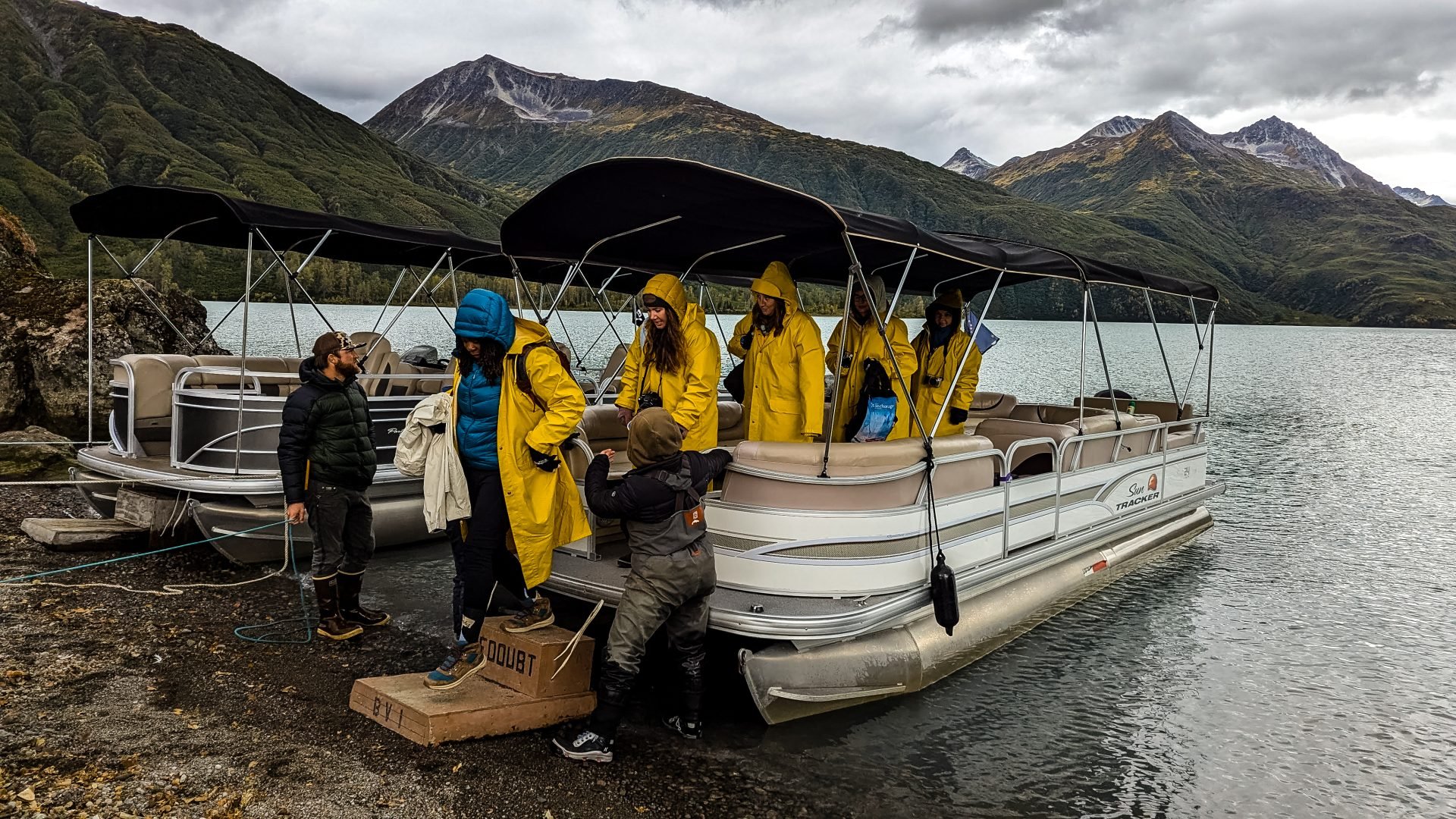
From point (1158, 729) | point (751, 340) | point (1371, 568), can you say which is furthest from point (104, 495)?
point (1371, 568)

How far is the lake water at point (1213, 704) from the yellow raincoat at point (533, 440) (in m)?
1.57

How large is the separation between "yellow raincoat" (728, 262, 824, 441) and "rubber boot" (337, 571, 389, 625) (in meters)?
3.11

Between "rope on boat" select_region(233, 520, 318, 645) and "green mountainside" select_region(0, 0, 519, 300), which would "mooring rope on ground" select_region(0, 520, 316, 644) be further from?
"green mountainside" select_region(0, 0, 519, 300)

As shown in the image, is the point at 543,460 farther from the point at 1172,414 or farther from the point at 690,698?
the point at 1172,414

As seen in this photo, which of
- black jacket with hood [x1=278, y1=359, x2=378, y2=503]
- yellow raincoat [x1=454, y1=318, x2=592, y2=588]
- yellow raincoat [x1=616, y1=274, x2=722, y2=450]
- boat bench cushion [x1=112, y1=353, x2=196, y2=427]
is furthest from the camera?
boat bench cushion [x1=112, y1=353, x2=196, y2=427]

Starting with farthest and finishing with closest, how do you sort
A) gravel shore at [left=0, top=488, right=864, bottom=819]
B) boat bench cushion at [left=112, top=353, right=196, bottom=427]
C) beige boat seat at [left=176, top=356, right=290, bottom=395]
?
beige boat seat at [left=176, top=356, right=290, bottom=395] < boat bench cushion at [left=112, top=353, right=196, bottom=427] < gravel shore at [left=0, top=488, right=864, bottom=819]

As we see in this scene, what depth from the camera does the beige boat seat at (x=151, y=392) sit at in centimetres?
841

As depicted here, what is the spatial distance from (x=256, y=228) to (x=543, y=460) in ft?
16.4

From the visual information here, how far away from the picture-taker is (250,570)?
823 centimetres

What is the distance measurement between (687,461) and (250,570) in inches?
216

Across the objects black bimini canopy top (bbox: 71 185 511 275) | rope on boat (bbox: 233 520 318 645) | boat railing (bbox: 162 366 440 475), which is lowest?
rope on boat (bbox: 233 520 318 645)

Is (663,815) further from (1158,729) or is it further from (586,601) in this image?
(1158,729)

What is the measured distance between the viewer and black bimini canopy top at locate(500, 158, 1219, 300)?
5.34m

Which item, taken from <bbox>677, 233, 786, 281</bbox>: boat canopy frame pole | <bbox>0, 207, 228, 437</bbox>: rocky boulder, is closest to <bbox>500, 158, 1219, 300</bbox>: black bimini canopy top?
<bbox>677, 233, 786, 281</bbox>: boat canopy frame pole
